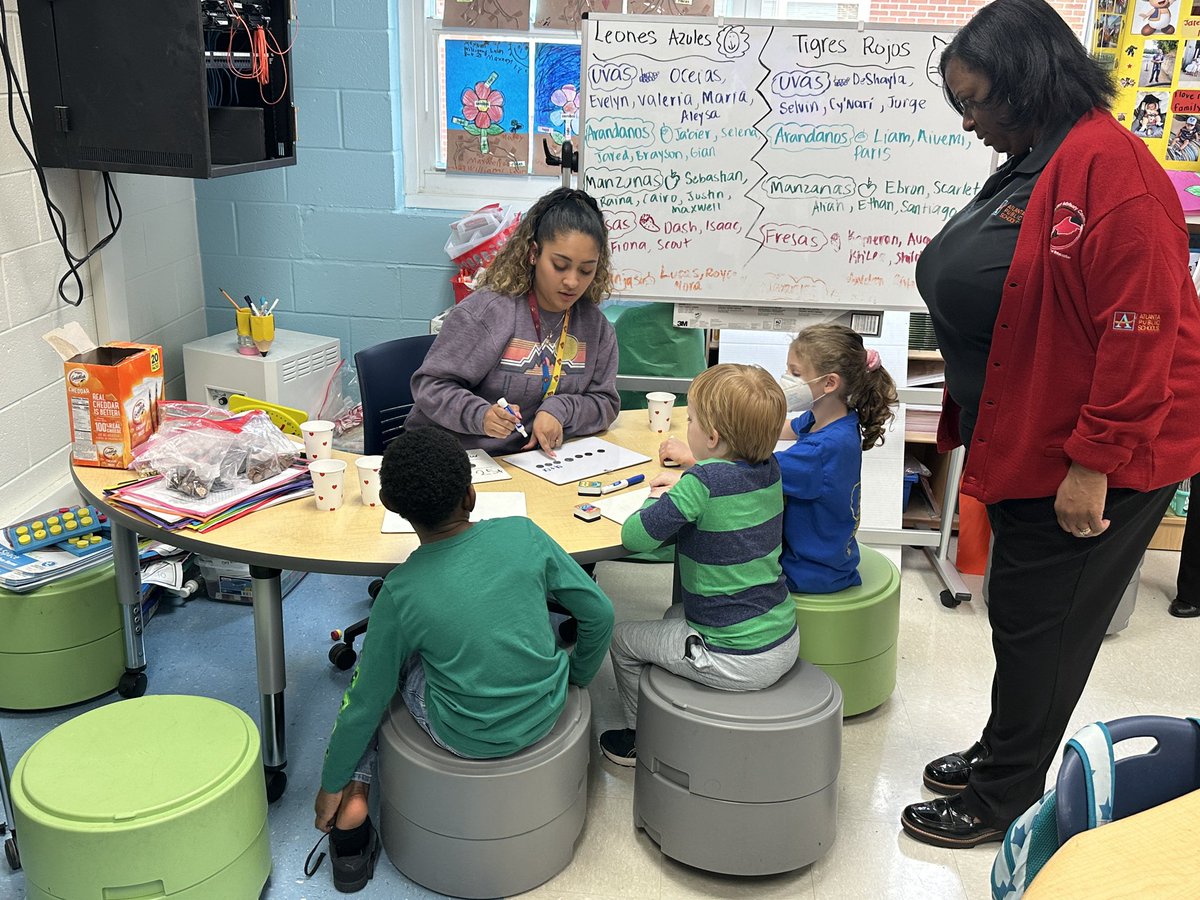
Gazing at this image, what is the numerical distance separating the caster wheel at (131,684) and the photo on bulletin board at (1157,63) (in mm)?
3561

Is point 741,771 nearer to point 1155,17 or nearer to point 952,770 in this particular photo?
point 952,770

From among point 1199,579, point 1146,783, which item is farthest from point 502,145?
point 1146,783

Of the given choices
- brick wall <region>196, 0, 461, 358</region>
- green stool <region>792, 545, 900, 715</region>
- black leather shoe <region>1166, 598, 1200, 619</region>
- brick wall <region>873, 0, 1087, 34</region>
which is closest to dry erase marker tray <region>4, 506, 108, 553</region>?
brick wall <region>196, 0, 461, 358</region>

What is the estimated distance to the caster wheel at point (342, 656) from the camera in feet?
8.71

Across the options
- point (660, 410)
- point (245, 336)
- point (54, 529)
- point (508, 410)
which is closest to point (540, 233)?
point (508, 410)

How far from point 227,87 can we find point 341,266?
903mm

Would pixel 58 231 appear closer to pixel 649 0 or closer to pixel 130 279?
pixel 130 279

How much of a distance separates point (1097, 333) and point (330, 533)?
4.46 feet

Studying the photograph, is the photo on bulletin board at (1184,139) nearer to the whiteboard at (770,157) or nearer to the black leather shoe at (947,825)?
the whiteboard at (770,157)

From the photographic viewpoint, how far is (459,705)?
69.4 inches

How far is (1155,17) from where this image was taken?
3.45 meters

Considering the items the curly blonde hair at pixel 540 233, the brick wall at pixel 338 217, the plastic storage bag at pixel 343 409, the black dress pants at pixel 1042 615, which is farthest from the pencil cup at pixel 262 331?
the black dress pants at pixel 1042 615

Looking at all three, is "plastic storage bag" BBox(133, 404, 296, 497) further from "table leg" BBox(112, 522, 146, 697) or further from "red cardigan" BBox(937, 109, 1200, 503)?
"red cardigan" BBox(937, 109, 1200, 503)

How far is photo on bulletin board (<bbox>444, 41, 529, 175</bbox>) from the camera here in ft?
11.9
